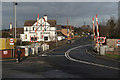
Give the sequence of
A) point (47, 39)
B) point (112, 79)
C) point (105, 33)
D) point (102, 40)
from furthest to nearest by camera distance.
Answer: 1. point (47, 39)
2. point (105, 33)
3. point (102, 40)
4. point (112, 79)

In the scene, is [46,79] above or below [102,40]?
below

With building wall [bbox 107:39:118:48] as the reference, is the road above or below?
below

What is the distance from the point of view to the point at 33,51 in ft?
101

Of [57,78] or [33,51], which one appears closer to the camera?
[57,78]

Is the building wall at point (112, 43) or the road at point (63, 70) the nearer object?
the road at point (63, 70)

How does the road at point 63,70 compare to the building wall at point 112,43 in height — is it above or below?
below

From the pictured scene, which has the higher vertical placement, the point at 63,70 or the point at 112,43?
the point at 112,43

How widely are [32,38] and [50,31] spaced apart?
51064 mm

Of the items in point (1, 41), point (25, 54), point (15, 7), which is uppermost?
point (15, 7)

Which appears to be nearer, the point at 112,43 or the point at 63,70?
the point at 63,70

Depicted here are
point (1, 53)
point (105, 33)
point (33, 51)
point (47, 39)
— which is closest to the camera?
point (1, 53)

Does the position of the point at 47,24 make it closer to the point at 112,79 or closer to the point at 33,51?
the point at 33,51

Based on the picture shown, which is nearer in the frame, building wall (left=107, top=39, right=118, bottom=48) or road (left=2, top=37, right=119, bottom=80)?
road (left=2, top=37, right=119, bottom=80)

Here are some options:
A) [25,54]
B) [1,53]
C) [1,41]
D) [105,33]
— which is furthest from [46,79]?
[105,33]
